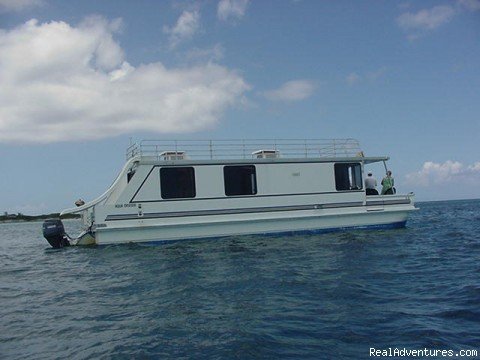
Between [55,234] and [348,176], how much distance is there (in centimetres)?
1193

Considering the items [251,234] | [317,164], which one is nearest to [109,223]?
[251,234]

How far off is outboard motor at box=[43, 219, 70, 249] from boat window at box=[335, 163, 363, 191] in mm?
11057

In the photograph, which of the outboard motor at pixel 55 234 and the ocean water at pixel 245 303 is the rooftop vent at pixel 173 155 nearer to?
the ocean water at pixel 245 303

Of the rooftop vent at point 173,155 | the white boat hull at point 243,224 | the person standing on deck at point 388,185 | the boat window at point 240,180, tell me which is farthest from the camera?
the person standing on deck at point 388,185

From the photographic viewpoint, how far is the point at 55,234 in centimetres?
1733

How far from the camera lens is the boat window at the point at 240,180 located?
1777 centimetres

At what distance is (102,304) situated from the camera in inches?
328

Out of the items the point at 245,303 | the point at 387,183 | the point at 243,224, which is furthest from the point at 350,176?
the point at 245,303

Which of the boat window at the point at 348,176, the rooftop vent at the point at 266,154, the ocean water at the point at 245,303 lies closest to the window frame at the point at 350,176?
the boat window at the point at 348,176

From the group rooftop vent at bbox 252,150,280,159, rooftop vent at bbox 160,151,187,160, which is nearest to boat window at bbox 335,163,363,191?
rooftop vent at bbox 252,150,280,159

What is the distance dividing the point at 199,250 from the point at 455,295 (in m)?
8.38

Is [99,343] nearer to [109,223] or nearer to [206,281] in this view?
[206,281]

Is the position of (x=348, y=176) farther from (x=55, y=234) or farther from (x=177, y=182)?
(x=55, y=234)

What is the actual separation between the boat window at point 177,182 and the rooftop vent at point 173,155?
42cm
